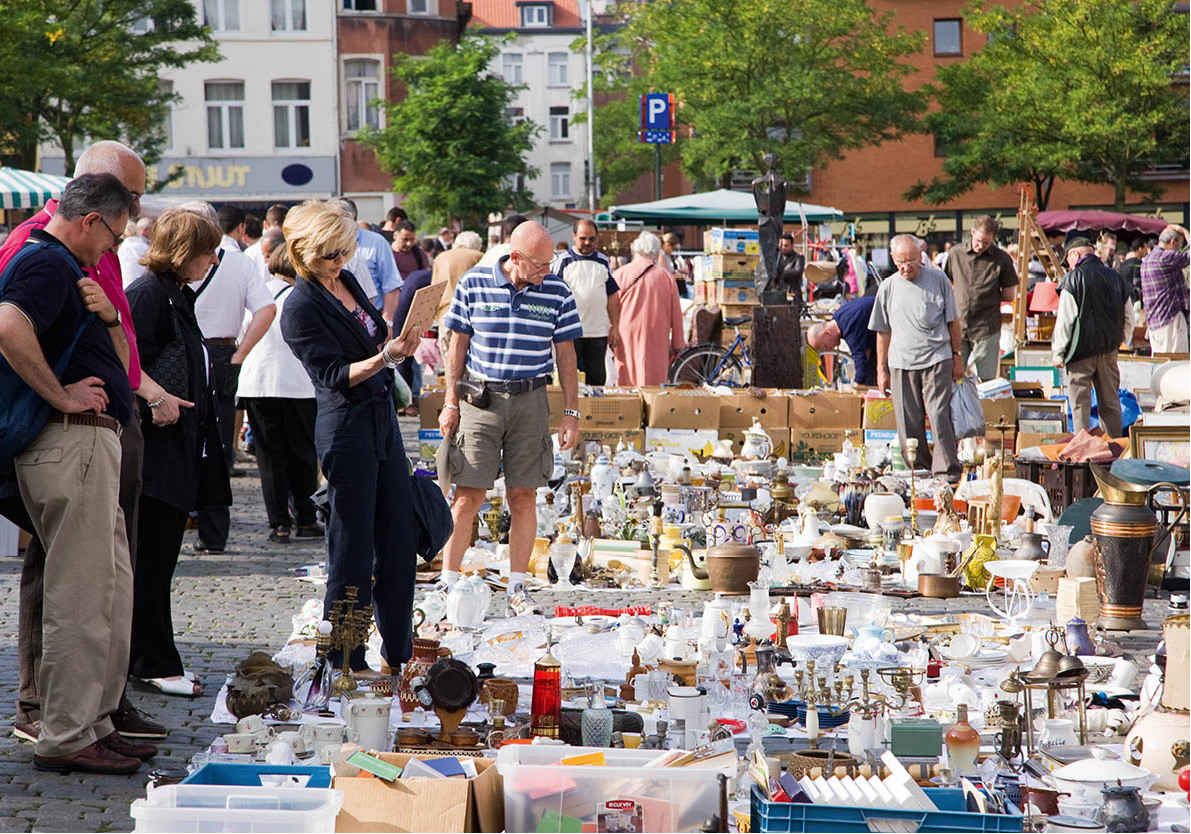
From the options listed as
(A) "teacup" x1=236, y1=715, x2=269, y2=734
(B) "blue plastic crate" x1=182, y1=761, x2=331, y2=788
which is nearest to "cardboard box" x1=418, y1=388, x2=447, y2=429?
(A) "teacup" x1=236, y1=715, x2=269, y2=734

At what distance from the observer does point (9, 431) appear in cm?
457

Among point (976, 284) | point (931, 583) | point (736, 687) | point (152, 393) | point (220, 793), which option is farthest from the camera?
point (976, 284)

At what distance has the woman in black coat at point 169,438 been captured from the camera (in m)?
5.68

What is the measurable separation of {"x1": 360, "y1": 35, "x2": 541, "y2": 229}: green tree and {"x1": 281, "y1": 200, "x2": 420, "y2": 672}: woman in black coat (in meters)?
30.4

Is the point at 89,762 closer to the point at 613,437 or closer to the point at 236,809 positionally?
the point at 236,809

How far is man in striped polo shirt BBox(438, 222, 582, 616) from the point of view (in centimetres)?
704

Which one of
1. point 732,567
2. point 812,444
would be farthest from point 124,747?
point 812,444

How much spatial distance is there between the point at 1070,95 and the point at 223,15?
70.8ft

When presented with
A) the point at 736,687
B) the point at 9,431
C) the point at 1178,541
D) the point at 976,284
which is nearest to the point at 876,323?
the point at 976,284

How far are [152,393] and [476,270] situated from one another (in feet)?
6.91

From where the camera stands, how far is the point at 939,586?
25.8 feet

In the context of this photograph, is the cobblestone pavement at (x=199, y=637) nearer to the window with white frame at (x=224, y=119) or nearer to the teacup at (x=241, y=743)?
the teacup at (x=241, y=743)

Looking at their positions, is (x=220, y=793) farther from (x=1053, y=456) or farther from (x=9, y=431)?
(x=1053, y=456)

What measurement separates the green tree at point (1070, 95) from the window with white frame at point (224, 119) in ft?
59.5
